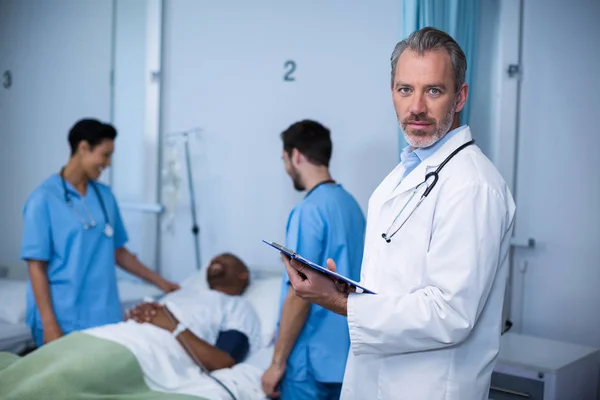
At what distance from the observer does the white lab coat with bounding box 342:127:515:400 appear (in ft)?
3.80

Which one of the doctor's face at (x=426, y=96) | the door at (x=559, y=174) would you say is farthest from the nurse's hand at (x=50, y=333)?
the door at (x=559, y=174)

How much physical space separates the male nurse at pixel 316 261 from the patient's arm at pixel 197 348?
305 mm

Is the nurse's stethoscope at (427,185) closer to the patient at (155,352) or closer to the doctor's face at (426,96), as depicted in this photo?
the doctor's face at (426,96)

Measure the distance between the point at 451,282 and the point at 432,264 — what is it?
1.9 inches

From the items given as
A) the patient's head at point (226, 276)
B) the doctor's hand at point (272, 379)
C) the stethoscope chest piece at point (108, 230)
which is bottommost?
the doctor's hand at point (272, 379)

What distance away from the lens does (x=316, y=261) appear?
1.95 m

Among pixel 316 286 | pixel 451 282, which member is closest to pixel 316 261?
pixel 316 286

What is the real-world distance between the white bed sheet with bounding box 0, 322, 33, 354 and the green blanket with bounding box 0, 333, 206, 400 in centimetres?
47

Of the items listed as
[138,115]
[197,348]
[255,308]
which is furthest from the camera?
[138,115]

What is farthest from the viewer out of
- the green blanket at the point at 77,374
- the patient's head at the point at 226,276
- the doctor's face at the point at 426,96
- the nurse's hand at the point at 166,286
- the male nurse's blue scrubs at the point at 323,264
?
the nurse's hand at the point at 166,286

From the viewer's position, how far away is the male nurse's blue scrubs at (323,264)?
1.96 m

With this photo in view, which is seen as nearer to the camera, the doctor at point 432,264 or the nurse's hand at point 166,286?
the doctor at point 432,264

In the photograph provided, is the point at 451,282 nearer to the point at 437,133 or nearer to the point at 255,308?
the point at 437,133

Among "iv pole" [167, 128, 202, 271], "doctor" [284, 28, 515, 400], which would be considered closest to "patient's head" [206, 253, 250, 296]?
"iv pole" [167, 128, 202, 271]
